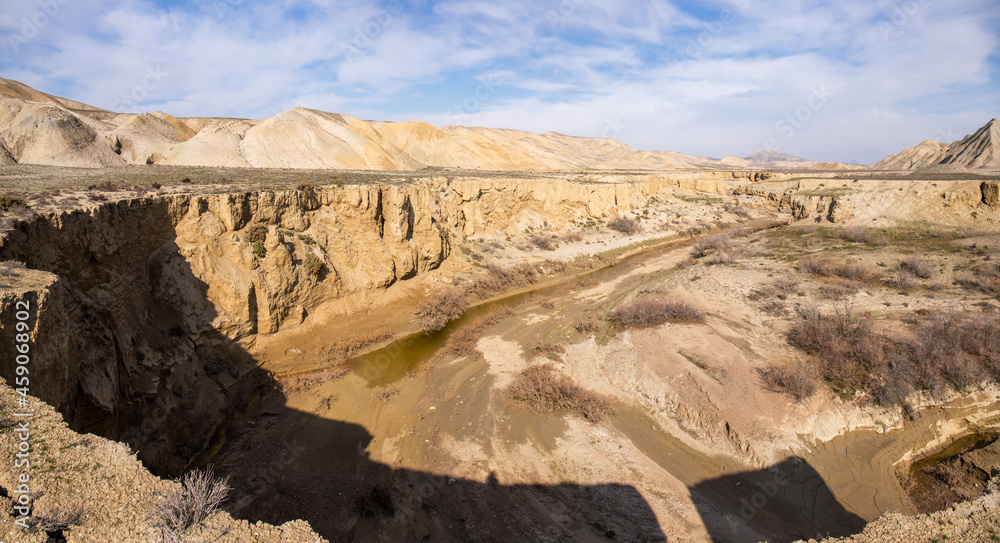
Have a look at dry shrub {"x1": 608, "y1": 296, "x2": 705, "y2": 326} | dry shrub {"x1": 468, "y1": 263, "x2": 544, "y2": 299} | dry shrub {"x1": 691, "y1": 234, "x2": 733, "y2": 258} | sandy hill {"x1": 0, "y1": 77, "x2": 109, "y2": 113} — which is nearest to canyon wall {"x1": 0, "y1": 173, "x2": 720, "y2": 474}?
dry shrub {"x1": 468, "y1": 263, "x2": 544, "y2": 299}

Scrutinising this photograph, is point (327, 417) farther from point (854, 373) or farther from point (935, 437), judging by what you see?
point (935, 437)

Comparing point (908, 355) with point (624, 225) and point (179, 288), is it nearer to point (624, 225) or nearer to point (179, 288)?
point (179, 288)

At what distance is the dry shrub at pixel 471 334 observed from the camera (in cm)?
1631

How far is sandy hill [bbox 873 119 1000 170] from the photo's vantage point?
62.9 metres

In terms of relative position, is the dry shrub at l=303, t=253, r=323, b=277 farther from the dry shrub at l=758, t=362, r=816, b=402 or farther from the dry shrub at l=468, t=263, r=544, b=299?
the dry shrub at l=758, t=362, r=816, b=402

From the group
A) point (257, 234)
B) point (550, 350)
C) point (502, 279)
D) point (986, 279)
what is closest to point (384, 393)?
point (550, 350)

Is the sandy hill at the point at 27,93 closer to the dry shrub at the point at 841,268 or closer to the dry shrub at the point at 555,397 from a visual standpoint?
the dry shrub at the point at 555,397

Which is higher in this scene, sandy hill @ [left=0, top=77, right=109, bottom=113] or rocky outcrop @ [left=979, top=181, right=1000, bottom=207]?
sandy hill @ [left=0, top=77, right=109, bottom=113]

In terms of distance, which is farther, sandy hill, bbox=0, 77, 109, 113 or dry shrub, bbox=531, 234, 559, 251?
sandy hill, bbox=0, 77, 109, 113

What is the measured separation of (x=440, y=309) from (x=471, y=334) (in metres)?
2.85

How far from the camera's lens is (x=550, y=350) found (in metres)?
15.8

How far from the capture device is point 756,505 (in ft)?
29.5

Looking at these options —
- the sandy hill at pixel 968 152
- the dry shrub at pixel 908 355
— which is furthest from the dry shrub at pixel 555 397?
the sandy hill at pixel 968 152

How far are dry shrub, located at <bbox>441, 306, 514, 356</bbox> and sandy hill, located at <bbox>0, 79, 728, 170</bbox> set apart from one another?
34.4m
